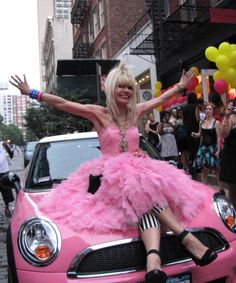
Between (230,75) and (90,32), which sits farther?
(90,32)

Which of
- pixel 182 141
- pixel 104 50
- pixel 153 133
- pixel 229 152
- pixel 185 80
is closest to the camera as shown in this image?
pixel 185 80

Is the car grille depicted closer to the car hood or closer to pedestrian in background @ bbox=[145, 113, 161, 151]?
the car hood

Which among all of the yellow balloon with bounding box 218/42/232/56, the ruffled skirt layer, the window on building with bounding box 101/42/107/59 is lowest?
the ruffled skirt layer

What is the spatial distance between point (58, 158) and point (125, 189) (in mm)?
1597

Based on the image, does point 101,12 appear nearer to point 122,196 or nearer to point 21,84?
point 21,84

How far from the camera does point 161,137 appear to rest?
9836 millimetres

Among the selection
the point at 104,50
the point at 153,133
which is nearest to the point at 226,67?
the point at 153,133

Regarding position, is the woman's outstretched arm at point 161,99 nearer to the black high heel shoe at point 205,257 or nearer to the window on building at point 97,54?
the black high heel shoe at point 205,257

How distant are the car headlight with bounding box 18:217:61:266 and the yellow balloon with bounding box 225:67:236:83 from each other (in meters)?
5.98

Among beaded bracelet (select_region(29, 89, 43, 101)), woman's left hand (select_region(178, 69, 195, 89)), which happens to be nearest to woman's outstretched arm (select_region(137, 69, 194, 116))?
woman's left hand (select_region(178, 69, 195, 89))

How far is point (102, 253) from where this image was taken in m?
2.91

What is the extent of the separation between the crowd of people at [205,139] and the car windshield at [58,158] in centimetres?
108

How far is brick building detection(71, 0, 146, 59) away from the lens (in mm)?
26109

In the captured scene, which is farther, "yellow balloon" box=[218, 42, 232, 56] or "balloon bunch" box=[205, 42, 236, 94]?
"yellow balloon" box=[218, 42, 232, 56]
